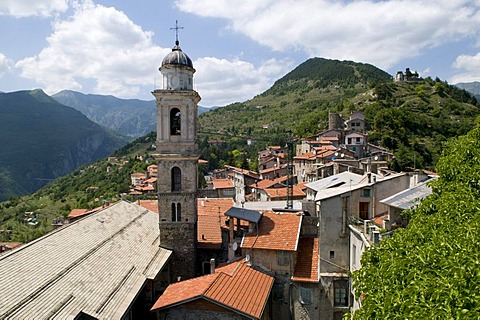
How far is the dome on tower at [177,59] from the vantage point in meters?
24.9

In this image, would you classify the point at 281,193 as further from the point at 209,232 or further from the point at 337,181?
the point at 209,232

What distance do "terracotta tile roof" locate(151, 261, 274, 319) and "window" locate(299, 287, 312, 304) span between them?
2.03m

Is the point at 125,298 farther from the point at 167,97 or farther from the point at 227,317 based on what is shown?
the point at 167,97

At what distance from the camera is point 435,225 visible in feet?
33.1

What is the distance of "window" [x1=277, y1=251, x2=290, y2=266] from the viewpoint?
22547 mm

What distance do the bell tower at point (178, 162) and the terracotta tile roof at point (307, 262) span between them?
7.02 meters

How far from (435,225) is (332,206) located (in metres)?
11.8

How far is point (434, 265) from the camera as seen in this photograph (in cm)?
762

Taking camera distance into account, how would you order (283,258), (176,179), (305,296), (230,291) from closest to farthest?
1. (230,291)
2. (305,296)
3. (283,258)
4. (176,179)

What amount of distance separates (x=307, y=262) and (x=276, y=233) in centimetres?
253

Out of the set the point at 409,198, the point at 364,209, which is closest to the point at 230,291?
the point at 364,209

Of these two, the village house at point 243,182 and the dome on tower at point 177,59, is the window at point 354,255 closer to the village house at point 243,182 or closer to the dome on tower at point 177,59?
the dome on tower at point 177,59

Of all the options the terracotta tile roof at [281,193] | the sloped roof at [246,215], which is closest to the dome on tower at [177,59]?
the sloped roof at [246,215]

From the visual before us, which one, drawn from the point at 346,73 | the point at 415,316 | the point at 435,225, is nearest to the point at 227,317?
the point at 435,225
